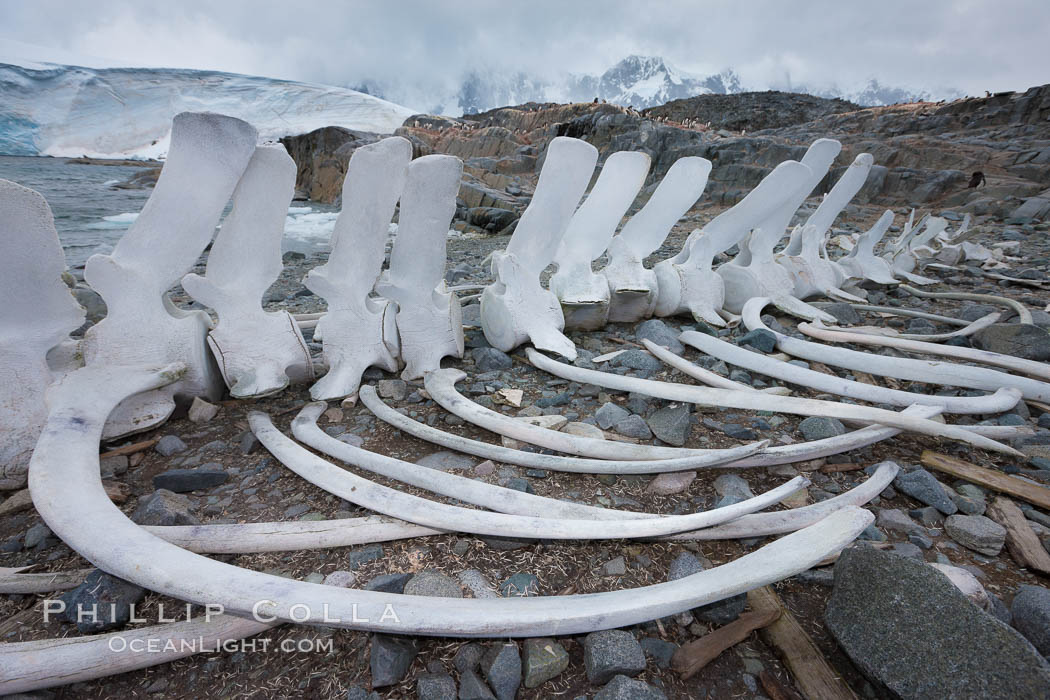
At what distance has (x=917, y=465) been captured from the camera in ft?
6.47

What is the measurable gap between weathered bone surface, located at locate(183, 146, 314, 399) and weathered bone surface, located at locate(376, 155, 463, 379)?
51 cm

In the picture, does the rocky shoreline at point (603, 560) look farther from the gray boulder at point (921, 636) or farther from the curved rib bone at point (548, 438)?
the curved rib bone at point (548, 438)

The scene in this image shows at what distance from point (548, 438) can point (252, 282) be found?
154cm

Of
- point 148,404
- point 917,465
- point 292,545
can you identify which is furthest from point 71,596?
point 917,465

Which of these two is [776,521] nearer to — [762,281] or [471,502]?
[471,502]

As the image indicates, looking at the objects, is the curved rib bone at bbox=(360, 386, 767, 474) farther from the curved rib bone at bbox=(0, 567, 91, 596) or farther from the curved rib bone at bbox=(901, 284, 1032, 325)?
the curved rib bone at bbox=(901, 284, 1032, 325)

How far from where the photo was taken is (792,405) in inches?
78.4

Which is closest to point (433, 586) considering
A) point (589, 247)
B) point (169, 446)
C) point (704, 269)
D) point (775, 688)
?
point (775, 688)

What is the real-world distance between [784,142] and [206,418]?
1813 centimetres

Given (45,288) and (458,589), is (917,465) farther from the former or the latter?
(45,288)

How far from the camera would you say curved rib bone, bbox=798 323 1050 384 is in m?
2.40

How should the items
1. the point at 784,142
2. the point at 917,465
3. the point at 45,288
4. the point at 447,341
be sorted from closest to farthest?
the point at 45,288, the point at 917,465, the point at 447,341, the point at 784,142

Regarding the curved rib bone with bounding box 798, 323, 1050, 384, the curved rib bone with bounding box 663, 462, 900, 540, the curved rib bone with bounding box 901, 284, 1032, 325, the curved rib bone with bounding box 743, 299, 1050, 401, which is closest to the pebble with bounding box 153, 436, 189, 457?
the curved rib bone with bounding box 663, 462, 900, 540

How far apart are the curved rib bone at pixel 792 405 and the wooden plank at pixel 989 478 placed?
0.09m
